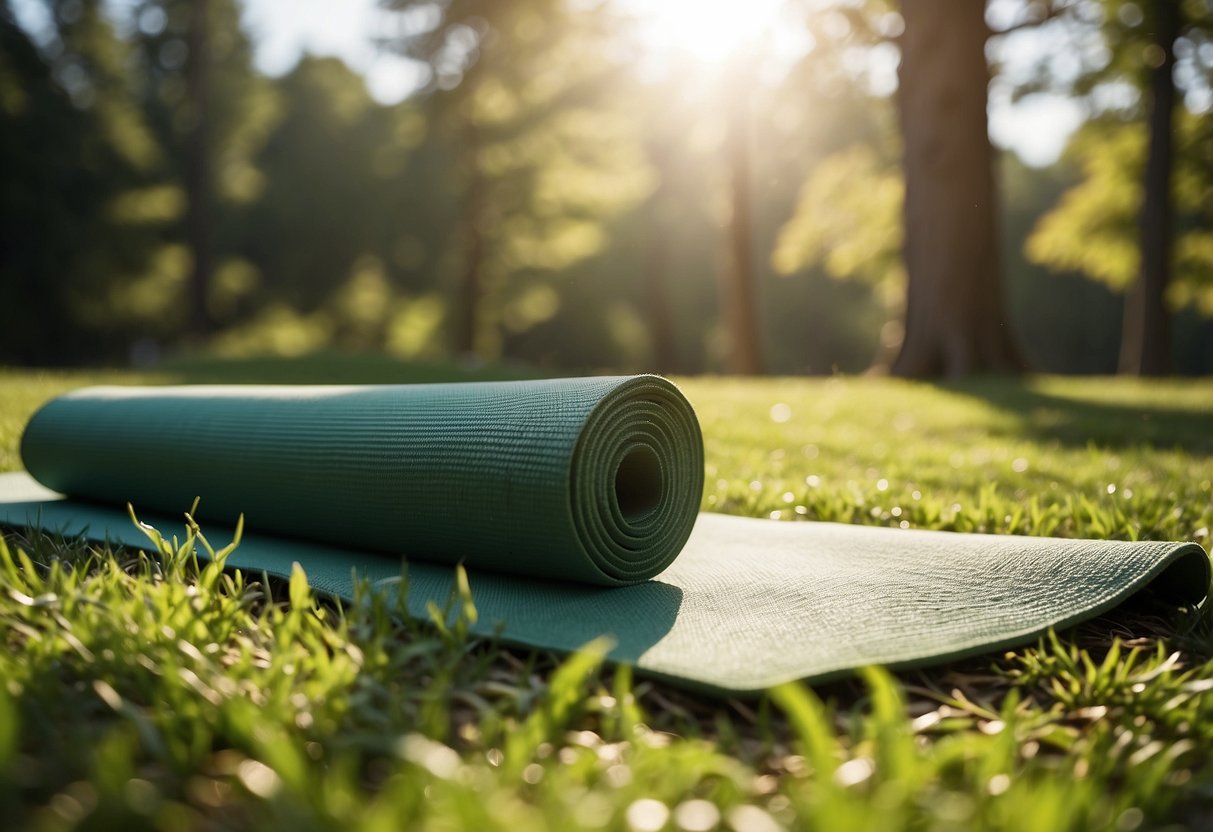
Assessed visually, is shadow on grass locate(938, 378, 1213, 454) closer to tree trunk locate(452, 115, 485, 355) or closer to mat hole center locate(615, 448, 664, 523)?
mat hole center locate(615, 448, 664, 523)

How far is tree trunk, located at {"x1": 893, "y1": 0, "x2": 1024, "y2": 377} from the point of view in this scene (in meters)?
10.5

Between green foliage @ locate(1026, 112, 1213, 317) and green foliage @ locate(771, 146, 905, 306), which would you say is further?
green foliage @ locate(1026, 112, 1213, 317)

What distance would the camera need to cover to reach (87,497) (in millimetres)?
3867

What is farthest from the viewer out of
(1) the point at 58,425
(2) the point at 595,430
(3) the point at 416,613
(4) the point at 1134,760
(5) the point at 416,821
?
(1) the point at 58,425

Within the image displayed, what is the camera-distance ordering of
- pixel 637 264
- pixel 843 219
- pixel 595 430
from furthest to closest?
pixel 637 264
pixel 843 219
pixel 595 430

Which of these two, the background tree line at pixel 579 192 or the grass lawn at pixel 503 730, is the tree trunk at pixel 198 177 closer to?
the background tree line at pixel 579 192

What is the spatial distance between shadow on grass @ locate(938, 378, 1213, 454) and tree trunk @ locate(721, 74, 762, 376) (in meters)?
7.65

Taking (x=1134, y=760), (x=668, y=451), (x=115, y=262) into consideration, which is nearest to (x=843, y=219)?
(x=668, y=451)

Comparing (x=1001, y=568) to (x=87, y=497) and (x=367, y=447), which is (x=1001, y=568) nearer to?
(x=367, y=447)

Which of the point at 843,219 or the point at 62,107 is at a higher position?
the point at 62,107

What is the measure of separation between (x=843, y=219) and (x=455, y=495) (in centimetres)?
1451

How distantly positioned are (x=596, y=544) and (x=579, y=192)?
1981 cm

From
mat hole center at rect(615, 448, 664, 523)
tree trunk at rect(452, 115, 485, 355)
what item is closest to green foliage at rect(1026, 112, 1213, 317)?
tree trunk at rect(452, 115, 485, 355)

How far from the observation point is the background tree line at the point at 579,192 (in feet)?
40.2
